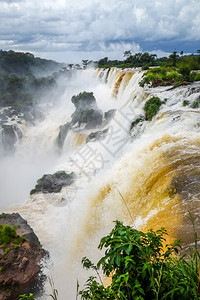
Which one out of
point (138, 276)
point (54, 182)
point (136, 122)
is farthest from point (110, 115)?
point (138, 276)

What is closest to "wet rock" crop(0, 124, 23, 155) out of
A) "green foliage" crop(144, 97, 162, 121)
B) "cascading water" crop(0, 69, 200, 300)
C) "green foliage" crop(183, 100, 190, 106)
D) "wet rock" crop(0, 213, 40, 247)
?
"cascading water" crop(0, 69, 200, 300)

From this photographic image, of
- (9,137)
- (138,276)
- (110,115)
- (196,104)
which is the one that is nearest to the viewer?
(138,276)

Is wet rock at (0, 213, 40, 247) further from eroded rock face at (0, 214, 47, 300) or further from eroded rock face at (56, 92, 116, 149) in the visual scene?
eroded rock face at (56, 92, 116, 149)

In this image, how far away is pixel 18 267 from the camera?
217 inches

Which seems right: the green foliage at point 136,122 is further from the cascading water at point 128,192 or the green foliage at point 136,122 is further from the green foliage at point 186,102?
the green foliage at point 186,102

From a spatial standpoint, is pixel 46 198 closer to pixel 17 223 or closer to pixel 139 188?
pixel 17 223

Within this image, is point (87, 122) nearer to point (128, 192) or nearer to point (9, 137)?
point (9, 137)

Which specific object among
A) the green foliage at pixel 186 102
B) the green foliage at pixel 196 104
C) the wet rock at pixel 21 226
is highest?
the green foliage at pixel 186 102

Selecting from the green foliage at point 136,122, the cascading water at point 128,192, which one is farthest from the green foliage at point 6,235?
the green foliage at point 136,122

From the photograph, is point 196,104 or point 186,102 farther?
point 186,102

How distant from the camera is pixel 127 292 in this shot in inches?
83.8

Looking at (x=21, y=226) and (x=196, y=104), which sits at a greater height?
(x=196, y=104)

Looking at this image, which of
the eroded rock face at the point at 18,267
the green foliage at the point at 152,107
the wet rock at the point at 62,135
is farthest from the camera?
the wet rock at the point at 62,135

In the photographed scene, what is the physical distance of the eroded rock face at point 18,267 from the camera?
17.0 feet
